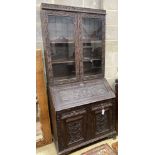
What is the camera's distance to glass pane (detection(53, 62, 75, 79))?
2106mm

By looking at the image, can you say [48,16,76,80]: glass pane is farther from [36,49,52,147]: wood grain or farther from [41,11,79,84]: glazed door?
[36,49,52,147]: wood grain

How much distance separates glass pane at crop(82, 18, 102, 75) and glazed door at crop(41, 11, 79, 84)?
0.62 ft

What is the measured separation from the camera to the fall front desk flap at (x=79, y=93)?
6.38 feet

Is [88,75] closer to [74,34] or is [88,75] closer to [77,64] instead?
[77,64]

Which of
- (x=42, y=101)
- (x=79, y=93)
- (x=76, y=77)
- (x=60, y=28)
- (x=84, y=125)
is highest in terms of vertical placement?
(x=60, y=28)

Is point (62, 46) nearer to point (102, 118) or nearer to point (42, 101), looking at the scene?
point (42, 101)

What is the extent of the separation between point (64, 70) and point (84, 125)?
0.82 meters

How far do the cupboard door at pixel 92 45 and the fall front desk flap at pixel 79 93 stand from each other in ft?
0.50

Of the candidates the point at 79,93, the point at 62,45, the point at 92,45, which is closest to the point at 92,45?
the point at 92,45

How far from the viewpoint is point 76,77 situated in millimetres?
2182
